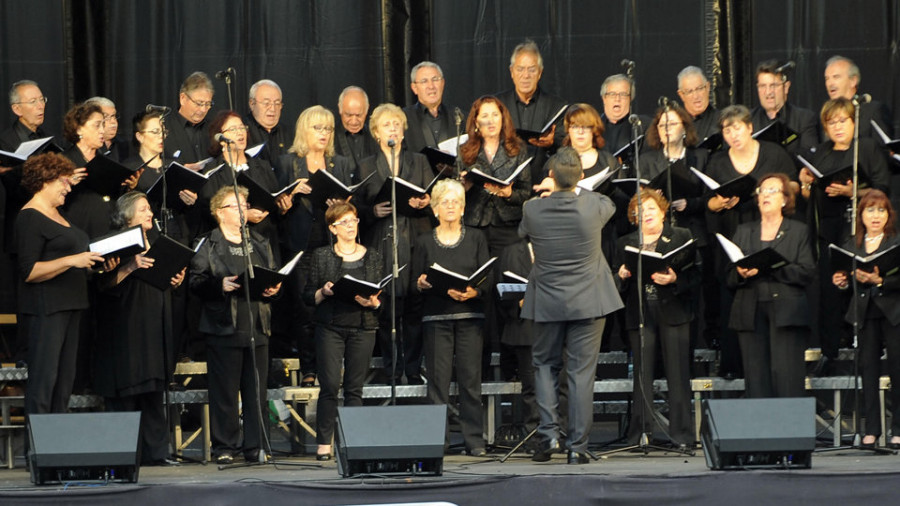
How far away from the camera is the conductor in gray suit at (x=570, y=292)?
682cm

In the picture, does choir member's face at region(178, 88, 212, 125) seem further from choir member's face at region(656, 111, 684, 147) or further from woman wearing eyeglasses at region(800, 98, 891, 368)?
woman wearing eyeglasses at region(800, 98, 891, 368)

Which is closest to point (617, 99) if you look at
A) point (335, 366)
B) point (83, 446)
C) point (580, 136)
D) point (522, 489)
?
point (580, 136)

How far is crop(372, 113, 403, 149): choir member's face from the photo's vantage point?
805 centimetres

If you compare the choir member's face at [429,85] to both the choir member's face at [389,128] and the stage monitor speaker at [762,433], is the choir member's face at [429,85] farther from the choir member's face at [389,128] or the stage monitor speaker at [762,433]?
the stage monitor speaker at [762,433]

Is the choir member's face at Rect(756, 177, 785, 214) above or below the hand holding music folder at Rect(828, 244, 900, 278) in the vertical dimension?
above

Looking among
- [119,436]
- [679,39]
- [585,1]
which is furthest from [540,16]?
[119,436]

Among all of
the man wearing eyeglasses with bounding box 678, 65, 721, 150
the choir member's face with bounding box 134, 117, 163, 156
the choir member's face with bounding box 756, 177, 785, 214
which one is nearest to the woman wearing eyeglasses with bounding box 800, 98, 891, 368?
the choir member's face with bounding box 756, 177, 785, 214

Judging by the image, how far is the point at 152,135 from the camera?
766 cm

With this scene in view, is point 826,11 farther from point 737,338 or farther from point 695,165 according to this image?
point 737,338

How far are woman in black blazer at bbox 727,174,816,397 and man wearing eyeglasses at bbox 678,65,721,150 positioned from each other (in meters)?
1.09

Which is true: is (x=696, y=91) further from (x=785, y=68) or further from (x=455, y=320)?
(x=455, y=320)

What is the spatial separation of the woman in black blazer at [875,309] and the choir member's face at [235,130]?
3358mm

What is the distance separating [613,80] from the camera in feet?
27.9

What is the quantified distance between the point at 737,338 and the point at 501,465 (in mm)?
1950
